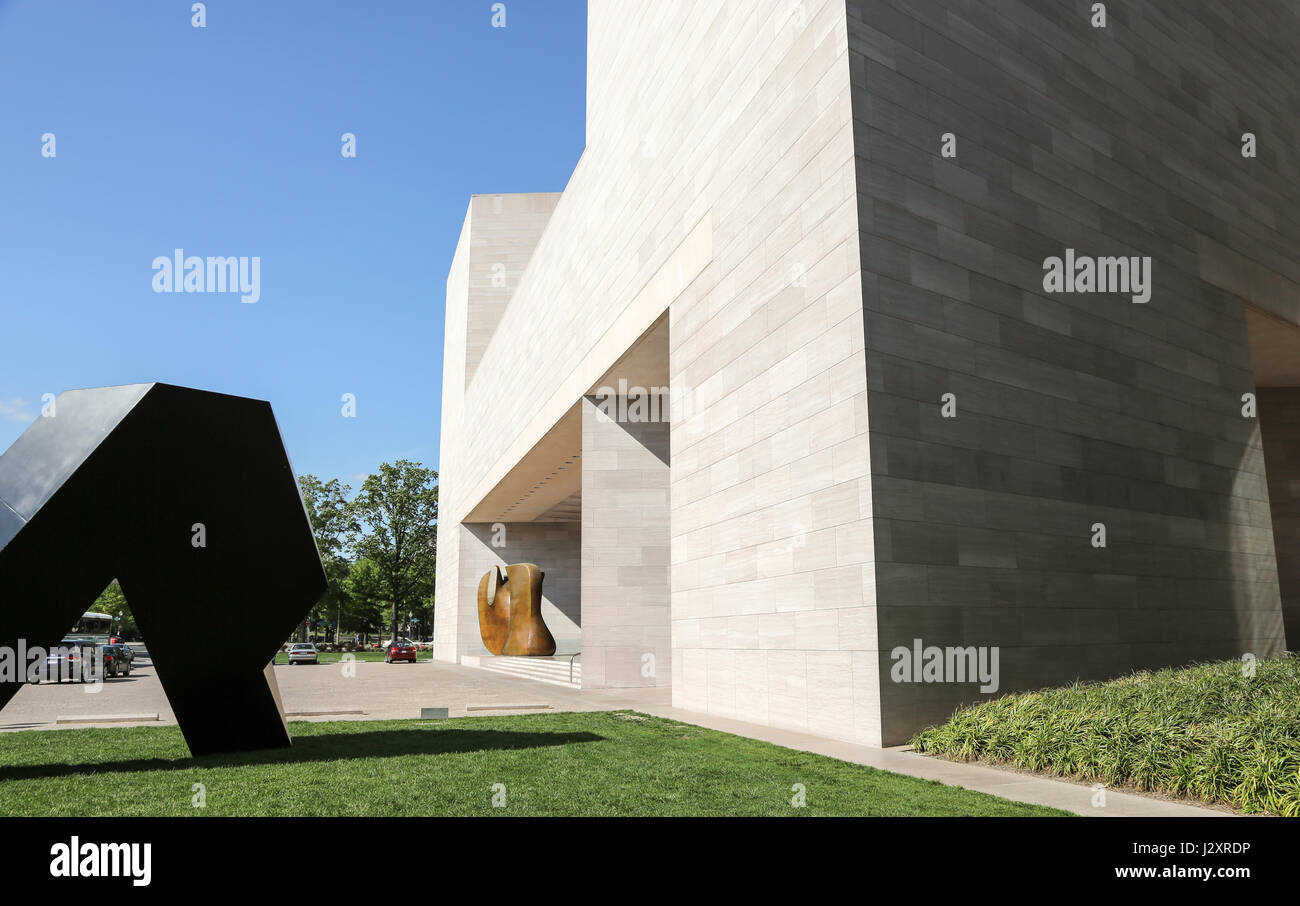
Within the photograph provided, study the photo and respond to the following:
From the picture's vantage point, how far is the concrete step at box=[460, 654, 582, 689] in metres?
22.9

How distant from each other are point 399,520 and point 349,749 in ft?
221

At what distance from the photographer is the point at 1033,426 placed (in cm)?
1170

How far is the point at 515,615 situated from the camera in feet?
106

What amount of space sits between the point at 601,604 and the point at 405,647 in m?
25.1

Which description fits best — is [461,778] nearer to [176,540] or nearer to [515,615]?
[176,540]

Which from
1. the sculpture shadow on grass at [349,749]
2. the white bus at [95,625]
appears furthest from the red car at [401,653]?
the white bus at [95,625]

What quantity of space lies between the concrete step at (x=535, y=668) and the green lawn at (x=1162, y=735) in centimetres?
1258

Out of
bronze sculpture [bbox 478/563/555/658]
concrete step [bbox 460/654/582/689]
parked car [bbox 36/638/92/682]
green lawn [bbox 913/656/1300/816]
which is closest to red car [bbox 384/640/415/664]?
concrete step [bbox 460/654/582/689]

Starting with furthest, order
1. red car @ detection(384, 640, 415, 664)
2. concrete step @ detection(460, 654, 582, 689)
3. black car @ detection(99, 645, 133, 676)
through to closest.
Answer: red car @ detection(384, 640, 415, 664) < black car @ detection(99, 645, 133, 676) < concrete step @ detection(460, 654, 582, 689)

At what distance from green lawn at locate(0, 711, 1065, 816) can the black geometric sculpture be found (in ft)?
2.78

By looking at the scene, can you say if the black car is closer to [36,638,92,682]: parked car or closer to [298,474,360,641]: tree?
[36,638,92,682]: parked car

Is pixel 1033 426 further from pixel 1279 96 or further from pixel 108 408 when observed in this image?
pixel 1279 96

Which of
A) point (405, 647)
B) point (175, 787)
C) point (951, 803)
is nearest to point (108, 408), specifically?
point (175, 787)
